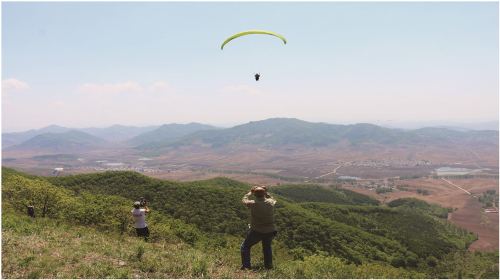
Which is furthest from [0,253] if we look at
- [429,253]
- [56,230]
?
[429,253]

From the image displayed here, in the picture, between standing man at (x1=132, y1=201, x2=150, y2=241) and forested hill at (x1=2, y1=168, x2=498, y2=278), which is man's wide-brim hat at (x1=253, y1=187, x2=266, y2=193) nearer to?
forested hill at (x1=2, y1=168, x2=498, y2=278)

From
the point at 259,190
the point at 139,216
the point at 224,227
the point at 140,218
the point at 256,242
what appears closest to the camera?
the point at 259,190

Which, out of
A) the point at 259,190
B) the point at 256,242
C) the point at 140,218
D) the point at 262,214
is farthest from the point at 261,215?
the point at 140,218

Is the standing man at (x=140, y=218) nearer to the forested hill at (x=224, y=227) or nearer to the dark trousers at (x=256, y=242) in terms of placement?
the forested hill at (x=224, y=227)

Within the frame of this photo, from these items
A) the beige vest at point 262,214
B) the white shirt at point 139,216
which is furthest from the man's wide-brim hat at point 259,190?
the white shirt at point 139,216

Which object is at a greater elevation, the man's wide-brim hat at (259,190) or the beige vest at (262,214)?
the man's wide-brim hat at (259,190)

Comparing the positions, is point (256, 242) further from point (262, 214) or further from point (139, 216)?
point (139, 216)

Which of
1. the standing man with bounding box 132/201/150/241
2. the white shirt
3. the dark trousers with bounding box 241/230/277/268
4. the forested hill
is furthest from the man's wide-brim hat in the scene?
the white shirt

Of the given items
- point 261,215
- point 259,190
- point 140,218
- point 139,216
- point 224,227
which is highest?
point 259,190
